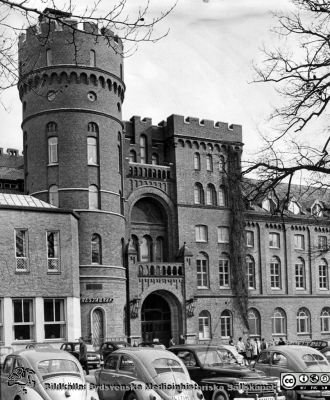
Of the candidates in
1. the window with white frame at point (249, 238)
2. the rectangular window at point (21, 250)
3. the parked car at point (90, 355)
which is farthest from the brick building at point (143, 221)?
the parked car at point (90, 355)

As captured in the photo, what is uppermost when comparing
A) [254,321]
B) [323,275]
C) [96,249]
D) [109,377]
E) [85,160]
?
[85,160]

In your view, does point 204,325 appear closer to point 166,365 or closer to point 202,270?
point 202,270

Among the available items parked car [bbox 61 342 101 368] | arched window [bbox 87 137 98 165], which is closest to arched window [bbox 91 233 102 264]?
arched window [bbox 87 137 98 165]

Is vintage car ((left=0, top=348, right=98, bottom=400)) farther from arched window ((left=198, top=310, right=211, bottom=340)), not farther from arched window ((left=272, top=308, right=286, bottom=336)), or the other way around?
arched window ((left=272, top=308, right=286, bottom=336))

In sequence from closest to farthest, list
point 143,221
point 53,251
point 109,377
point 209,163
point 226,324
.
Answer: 1. point 109,377
2. point 53,251
3. point 143,221
4. point 226,324
5. point 209,163

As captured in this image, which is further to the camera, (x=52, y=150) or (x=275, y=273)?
(x=275, y=273)

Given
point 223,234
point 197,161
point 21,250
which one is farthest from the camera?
point 223,234

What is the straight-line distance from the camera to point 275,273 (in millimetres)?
53469

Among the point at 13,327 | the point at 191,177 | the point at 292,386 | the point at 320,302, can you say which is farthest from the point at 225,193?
the point at 292,386

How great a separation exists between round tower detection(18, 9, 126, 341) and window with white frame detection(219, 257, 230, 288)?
9774 mm

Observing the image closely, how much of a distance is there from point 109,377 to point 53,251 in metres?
19.0

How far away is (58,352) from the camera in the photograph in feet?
50.9

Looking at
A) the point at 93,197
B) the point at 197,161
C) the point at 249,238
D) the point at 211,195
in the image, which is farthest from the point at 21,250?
the point at 249,238

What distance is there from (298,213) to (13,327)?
2994 cm
